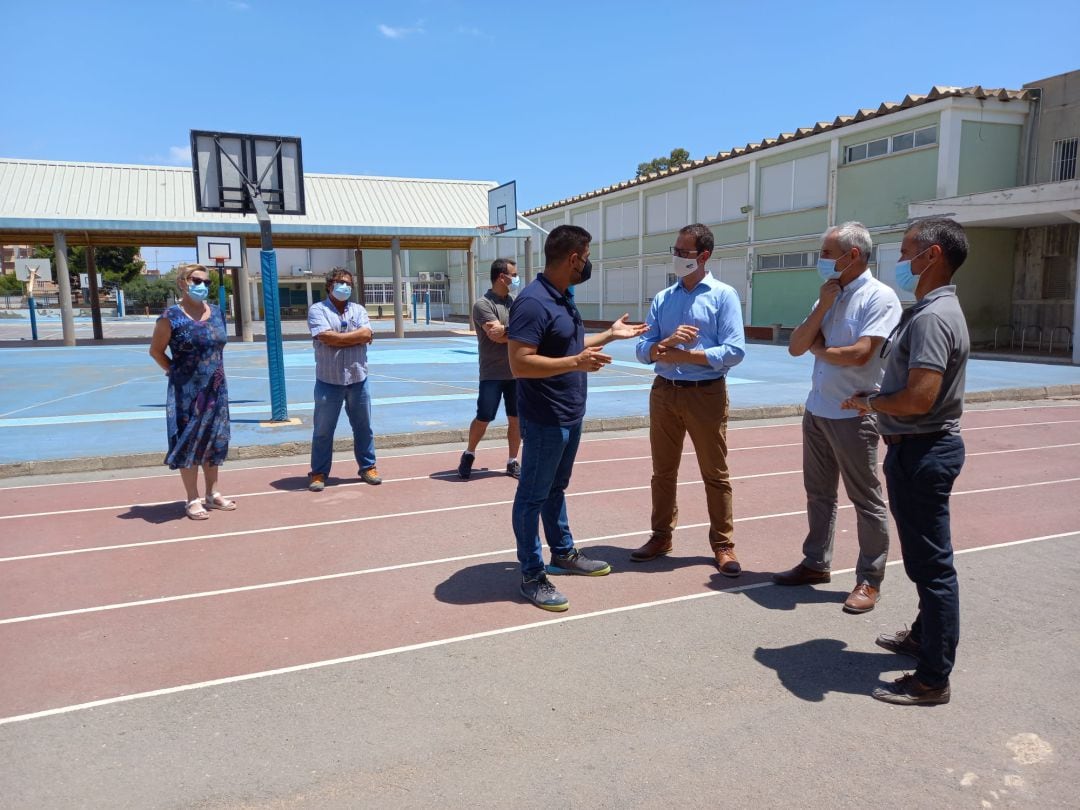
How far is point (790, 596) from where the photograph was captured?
4656mm

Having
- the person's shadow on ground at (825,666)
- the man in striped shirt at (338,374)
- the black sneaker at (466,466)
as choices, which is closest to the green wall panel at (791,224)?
the black sneaker at (466,466)

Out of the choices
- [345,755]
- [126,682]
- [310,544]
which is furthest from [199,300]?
[345,755]

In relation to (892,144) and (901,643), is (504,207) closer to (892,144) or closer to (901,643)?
(892,144)

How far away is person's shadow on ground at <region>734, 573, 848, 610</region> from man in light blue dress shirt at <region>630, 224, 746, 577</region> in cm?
26

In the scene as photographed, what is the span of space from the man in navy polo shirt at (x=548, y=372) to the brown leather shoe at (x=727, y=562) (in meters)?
1.13

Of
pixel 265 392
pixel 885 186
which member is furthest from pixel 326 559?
pixel 885 186

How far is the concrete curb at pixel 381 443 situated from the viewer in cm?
830

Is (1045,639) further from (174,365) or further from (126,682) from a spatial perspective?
(174,365)

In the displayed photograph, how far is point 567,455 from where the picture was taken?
4.65 m

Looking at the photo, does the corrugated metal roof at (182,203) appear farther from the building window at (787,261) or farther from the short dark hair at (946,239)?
the short dark hair at (946,239)

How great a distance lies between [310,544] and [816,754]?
3.90 m

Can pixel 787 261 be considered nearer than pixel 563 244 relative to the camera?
No

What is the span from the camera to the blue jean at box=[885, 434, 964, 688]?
3344 millimetres

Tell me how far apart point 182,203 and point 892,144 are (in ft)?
85.3
